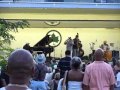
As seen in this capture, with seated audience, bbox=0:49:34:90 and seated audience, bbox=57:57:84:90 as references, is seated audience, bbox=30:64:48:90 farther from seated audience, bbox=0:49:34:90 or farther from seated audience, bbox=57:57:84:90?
seated audience, bbox=0:49:34:90

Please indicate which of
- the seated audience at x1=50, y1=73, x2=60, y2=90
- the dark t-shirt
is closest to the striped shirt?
the dark t-shirt

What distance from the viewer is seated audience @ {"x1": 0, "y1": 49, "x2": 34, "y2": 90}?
2.80m

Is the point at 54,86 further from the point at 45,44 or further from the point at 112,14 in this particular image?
the point at 112,14

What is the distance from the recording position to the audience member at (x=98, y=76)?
8352 mm

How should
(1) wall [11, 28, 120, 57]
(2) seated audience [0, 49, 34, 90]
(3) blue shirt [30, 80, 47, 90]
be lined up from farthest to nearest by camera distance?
(1) wall [11, 28, 120, 57] < (3) blue shirt [30, 80, 47, 90] < (2) seated audience [0, 49, 34, 90]

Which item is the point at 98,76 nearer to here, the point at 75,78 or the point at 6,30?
the point at 75,78

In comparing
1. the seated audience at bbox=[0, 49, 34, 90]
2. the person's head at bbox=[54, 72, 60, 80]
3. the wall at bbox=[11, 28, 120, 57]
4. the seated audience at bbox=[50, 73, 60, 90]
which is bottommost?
the seated audience at bbox=[50, 73, 60, 90]

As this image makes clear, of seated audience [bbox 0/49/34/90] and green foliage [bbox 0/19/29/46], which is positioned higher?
green foliage [bbox 0/19/29/46]

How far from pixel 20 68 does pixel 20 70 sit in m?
0.01

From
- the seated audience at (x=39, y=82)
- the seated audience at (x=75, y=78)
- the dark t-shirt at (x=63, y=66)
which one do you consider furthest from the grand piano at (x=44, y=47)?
the seated audience at (x=75, y=78)

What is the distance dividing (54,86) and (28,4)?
65.1 ft

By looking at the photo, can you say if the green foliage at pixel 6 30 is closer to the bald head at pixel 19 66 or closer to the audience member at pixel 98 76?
the audience member at pixel 98 76

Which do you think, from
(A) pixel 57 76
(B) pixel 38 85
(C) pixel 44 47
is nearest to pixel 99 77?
(B) pixel 38 85

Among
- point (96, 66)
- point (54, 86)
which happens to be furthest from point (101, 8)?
point (96, 66)
